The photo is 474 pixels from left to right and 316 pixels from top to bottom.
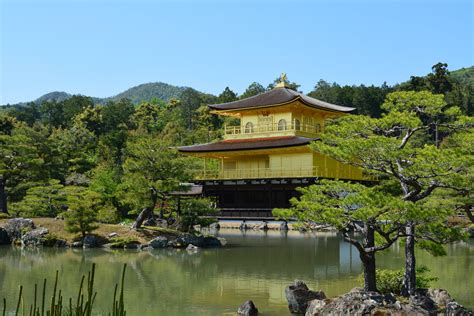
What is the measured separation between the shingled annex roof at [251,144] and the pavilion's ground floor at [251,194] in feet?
6.40

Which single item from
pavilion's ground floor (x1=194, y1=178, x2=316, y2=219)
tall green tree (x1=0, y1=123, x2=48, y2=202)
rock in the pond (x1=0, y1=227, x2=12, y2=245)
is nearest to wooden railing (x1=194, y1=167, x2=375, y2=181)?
pavilion's ground floor (x1=194, y1=178, x2=316, y2=219)

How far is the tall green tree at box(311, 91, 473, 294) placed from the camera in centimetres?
906

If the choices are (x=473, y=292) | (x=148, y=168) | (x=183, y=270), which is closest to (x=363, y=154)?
(x=473, y=292)

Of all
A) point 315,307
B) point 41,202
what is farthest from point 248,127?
point 315,307

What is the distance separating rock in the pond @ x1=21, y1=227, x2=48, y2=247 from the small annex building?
43.2 ft

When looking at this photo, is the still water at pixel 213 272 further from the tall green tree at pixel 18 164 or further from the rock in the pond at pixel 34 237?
the tall green tree at pixel 18 164

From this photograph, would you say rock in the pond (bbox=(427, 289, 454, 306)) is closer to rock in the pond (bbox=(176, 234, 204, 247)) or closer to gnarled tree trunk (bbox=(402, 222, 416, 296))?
gnarled tree trunk (bbox=(402, 222, 416, 296))

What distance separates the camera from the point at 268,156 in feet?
112

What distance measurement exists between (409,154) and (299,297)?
3039 millimetres

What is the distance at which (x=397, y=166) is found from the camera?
32.6ft

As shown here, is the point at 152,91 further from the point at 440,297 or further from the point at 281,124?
the point at 440,297

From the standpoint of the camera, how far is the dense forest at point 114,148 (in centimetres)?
2192

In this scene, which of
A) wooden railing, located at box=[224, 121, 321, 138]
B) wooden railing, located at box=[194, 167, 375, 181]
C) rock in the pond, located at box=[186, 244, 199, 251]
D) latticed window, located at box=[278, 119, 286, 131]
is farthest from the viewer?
latticed window, located at box=[278, 119, 286, 131]

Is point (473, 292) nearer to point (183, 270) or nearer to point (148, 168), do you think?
point (183, 270)
